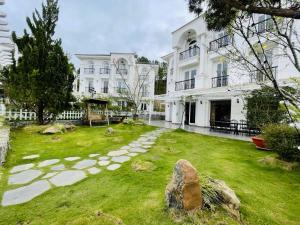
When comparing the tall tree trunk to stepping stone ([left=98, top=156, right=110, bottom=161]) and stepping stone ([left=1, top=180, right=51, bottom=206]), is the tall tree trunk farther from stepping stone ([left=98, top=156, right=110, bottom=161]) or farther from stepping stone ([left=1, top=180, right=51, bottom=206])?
stepping stone ([left=1, top=180, right=51, bottom=206])

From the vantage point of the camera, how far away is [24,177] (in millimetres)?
4168

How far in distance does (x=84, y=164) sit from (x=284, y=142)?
228 inches

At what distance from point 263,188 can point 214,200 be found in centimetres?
180

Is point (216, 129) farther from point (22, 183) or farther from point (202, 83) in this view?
point (22, 183)

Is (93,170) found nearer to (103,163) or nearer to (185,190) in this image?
(103,163)

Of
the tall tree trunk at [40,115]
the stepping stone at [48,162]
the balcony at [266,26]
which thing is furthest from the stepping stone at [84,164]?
the tall tree trunk at [40,115]

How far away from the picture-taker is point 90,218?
8.33 feet

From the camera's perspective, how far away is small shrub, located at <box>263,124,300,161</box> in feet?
18.1

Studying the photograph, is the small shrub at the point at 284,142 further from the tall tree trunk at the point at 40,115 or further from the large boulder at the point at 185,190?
the tall tree trunk at the point at 40,115

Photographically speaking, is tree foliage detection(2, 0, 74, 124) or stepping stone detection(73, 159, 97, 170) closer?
stepping stone detection(73, 159, 97, 170)

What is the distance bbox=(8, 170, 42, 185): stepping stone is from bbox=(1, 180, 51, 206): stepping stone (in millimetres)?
334

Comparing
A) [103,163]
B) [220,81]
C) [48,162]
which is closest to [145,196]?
[103,163]

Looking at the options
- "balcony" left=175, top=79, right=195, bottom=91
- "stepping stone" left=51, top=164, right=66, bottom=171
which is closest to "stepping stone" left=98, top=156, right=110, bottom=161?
"stepping stone" left=51, top=164, right=66, bottom=171

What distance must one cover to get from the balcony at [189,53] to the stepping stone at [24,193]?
17.6 m
